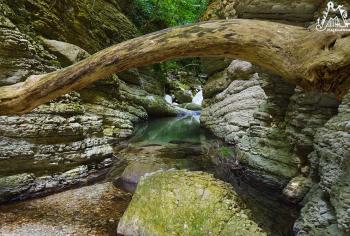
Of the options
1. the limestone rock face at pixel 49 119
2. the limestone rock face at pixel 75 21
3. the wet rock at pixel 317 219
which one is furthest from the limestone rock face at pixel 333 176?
the limestone rock face at pixel 75 21

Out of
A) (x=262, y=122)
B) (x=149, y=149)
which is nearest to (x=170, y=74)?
(x=149, y=149)

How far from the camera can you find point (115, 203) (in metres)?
4.66

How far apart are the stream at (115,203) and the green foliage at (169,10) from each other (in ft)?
44.0

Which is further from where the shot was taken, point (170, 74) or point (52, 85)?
point (170, 74)

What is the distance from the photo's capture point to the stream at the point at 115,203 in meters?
3.77

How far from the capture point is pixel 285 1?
5.57m

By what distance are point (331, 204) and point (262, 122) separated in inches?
126

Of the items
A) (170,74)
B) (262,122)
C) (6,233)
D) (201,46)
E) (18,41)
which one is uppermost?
(170,74)

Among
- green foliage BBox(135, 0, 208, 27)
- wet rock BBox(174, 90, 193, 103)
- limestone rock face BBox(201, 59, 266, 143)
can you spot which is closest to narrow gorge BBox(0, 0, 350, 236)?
limestone rock face BBox(201, 59, 266, 143)

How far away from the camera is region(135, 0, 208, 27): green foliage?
61.2ft

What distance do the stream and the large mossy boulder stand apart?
22.1 inches

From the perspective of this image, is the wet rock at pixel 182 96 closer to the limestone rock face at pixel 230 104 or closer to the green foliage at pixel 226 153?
the limestone rock face at pixel 230 104

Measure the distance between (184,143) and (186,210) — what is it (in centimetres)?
606

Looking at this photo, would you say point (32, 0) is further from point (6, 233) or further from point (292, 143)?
point (292, 143)
